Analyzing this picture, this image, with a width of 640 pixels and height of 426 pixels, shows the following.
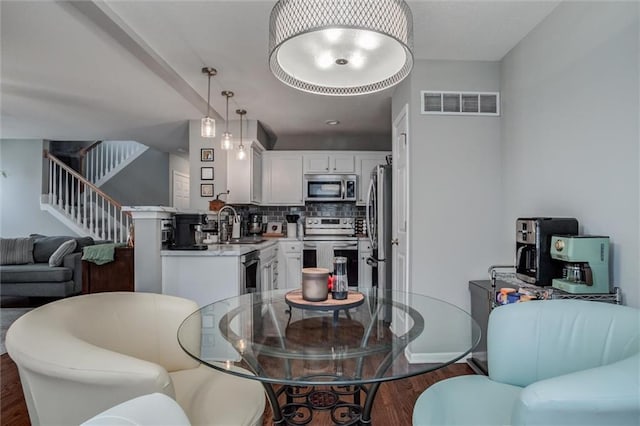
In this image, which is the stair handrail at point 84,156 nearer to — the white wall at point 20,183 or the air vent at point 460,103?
the white wall at point 20,183

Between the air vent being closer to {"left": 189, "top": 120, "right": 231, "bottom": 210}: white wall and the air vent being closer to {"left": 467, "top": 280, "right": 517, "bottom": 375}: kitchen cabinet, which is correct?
{"left": 467, "top": 280, "right": 517, "bottom": 375}: kitchen cabinet

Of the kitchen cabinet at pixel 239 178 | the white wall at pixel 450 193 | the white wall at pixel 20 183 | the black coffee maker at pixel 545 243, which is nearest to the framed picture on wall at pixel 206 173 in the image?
the kitchen cabinet at pixel 239 178

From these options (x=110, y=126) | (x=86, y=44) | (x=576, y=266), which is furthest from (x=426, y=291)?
(x=110, y=126)

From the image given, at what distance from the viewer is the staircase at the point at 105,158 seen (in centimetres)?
703

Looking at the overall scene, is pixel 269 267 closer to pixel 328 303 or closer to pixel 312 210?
pixel 312 210

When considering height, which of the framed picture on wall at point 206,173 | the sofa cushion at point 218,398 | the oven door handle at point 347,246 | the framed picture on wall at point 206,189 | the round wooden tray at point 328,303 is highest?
the framed picture on wall at point 206,173

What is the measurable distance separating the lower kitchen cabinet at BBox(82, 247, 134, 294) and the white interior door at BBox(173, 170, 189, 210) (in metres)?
3.05

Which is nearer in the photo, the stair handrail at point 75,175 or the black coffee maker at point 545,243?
the black coffee maker at point 545,243

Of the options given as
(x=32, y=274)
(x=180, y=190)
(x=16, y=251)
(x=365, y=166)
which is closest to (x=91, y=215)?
(x=16, y=251)

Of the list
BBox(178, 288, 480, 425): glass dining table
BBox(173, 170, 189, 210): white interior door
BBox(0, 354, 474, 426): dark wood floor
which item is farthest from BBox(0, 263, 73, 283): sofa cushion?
BBox(178, 288, 480, 425): glass dining table

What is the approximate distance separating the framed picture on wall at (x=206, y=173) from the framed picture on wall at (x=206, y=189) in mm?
Result: 91

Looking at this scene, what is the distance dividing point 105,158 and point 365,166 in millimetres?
5528

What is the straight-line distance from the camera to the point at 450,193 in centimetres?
287

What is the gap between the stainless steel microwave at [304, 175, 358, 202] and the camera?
5047mm
